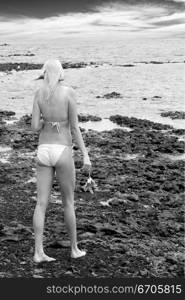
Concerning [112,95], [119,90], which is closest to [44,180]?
[112,95]

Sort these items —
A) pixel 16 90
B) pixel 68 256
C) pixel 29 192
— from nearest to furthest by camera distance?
pixel 68 256 → pixel 29 192 → pixel 16 90

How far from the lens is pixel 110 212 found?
39.8 feet

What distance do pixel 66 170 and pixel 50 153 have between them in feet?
1.07

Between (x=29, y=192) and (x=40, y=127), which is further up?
(x=40, y=127)

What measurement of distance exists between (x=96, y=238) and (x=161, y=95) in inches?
894

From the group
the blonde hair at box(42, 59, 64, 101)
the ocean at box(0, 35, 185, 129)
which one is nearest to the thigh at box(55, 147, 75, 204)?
the blonde hair at box(42, 59, 64, 101)

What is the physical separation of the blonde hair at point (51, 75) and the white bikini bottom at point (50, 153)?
2.25 ft

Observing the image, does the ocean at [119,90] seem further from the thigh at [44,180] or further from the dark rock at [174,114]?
the thigh at [44,180]

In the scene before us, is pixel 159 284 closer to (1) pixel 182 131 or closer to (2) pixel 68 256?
(2) pixel 68 256

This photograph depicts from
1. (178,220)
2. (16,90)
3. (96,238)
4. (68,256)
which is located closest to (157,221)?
(178,220)

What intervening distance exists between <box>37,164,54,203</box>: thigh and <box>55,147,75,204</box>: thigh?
0.13 meters

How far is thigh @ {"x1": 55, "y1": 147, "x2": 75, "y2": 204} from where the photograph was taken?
8.28m

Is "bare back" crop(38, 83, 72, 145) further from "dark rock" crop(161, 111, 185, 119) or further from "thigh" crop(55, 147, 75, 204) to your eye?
"dark rock" crop(161, 111, 185, 119)

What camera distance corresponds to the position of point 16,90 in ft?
117
